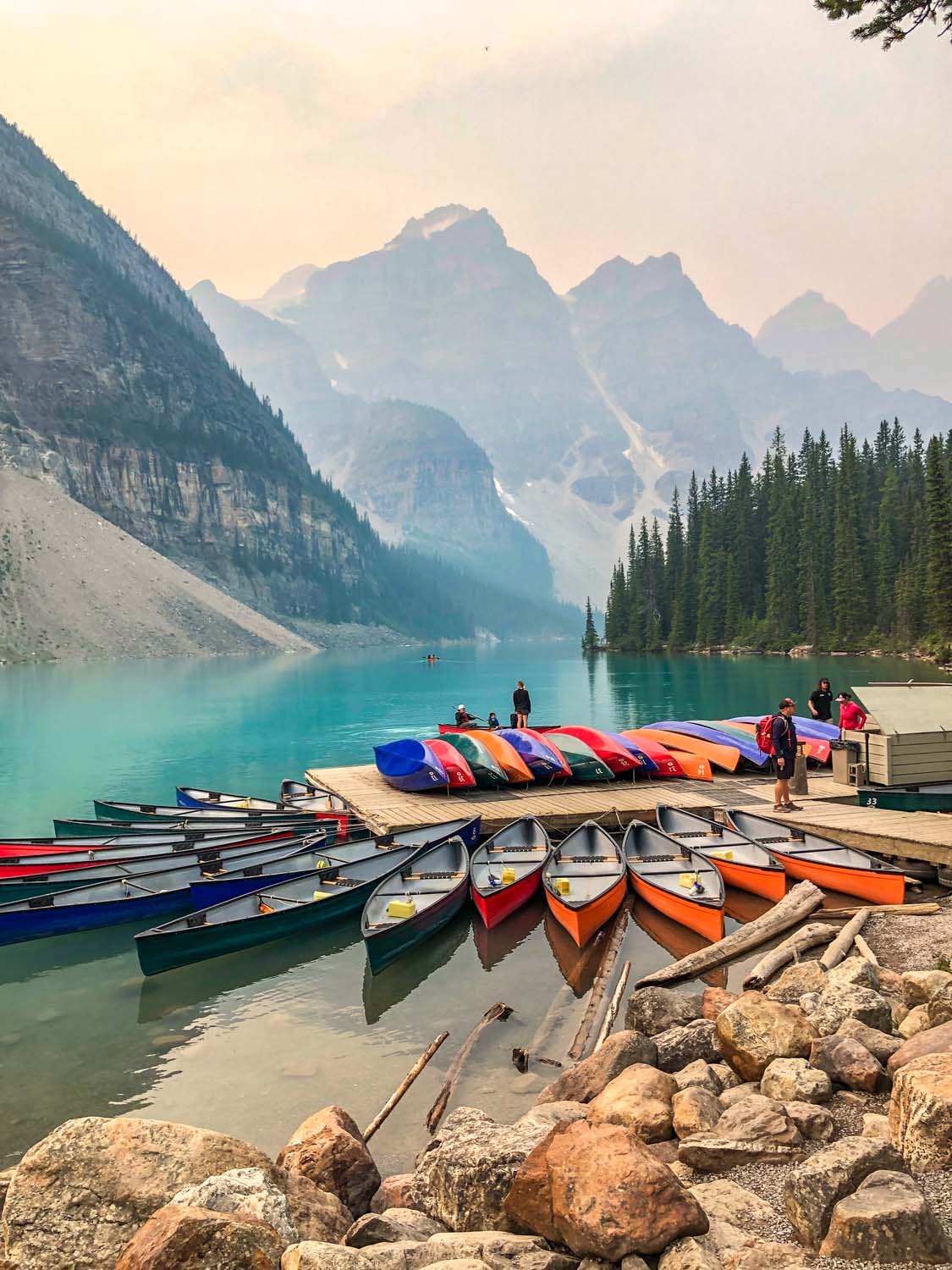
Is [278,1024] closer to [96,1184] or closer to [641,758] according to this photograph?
[96,1184]

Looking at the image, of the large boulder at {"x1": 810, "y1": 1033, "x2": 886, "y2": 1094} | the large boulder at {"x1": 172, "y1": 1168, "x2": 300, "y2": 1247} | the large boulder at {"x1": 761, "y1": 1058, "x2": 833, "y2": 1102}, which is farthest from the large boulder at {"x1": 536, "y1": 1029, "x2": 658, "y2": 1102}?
the large boulder at {"x1": 172, "y1": 1168, "x2": 300, "y2": 1247}

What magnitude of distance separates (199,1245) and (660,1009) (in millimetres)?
7719

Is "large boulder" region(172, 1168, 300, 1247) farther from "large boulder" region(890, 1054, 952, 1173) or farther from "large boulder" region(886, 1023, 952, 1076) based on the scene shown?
"large boulder" region(886, 1023, 952, 1076)

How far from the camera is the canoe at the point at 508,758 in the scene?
25641 mm

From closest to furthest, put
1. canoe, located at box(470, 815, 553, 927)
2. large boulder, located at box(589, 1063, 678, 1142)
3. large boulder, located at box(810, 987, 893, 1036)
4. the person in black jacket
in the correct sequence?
large boulder, located at box(589, 1063, 678, 1142), large boulder, located at box(810, 987, 893, 1036), canoe, located at box(470, 815, 553, 927), the person in black jacket

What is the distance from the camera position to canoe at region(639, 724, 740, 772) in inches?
1049

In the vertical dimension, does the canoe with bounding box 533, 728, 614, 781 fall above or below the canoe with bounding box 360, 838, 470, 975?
above

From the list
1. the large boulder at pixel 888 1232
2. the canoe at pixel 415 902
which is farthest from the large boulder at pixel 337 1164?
the canoe at pixel 415 902

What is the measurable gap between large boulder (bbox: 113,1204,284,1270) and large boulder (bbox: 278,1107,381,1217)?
215 centimetres

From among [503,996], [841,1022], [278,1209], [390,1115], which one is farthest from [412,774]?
[278,1209]

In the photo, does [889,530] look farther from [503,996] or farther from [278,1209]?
[278,1209]

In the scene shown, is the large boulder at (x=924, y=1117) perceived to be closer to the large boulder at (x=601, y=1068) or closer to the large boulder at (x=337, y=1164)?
the large boulder at (x=601, y=1068)

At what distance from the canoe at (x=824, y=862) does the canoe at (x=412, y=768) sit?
8.72m

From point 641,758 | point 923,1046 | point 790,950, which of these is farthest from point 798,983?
point 641,758
